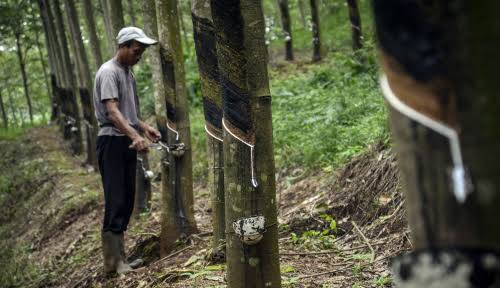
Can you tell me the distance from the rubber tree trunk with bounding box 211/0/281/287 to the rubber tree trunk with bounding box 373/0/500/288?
1.79 metres

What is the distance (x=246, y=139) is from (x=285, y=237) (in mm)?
2925

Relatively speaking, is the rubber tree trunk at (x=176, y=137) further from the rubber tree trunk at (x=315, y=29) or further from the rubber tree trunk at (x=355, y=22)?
the rubber tree trunk at (x=315, y=29)

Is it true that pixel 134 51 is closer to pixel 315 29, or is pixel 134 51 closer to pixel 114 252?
pixel 114 252

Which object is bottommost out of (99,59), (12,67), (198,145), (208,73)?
(198,145)

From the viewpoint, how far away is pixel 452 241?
1.26m

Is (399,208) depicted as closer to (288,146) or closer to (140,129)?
(140,129)

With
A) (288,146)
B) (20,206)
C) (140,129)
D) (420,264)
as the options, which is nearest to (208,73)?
(140,129)

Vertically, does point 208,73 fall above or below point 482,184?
above

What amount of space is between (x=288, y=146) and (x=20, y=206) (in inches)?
255

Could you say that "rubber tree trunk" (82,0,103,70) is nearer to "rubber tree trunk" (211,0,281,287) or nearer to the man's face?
the man's face

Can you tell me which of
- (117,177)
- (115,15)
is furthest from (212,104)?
(115,15)

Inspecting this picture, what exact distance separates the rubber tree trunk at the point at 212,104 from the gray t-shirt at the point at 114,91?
105 centimetres

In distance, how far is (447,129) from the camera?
4.04 feet

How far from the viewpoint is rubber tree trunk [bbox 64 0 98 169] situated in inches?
506
